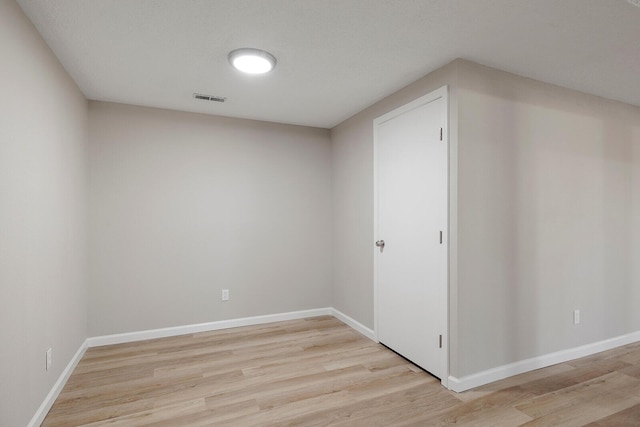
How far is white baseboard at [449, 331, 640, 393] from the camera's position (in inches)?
89.9

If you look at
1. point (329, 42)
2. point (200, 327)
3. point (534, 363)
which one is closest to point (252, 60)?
point (329, 42)

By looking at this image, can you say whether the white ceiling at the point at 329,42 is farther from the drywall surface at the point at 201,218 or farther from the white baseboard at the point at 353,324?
the white baseboard at the point at 353,324

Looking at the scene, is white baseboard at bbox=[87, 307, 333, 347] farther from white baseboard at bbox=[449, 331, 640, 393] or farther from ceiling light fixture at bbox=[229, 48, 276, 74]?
ceiling light fixture at bbox=[229, 48, 276, 74]

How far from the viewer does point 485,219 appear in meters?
2.37

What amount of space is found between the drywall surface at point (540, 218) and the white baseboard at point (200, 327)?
2033 millimetres

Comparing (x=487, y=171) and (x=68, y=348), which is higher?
(x=487, y=171)

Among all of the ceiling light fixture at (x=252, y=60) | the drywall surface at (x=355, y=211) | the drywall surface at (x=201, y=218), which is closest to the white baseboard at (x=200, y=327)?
the drywall surface at (x=201, y=218)

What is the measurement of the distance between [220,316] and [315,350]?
4.01 ft

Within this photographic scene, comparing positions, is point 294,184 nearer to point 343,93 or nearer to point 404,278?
point 343,93

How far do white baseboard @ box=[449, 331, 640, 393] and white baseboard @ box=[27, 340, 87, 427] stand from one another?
2.62m

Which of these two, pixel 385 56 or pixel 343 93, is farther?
pixel 343 93

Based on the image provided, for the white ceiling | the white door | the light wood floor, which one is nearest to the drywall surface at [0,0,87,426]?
the white ceiling

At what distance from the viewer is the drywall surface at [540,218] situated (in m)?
2.33

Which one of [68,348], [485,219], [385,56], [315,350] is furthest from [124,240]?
[485,219]
